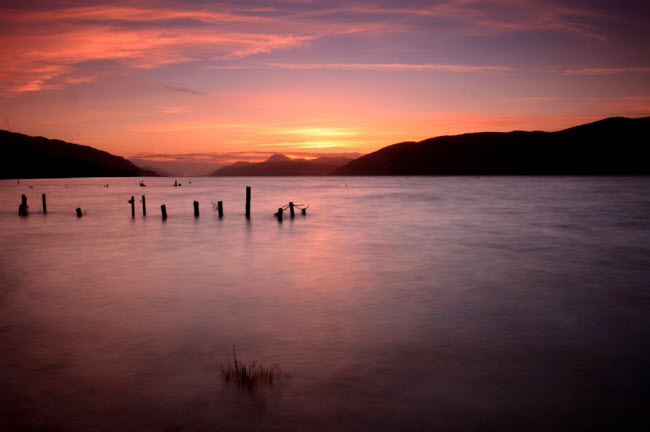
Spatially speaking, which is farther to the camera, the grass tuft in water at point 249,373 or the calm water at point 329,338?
the grass tuft in water at point 249,373

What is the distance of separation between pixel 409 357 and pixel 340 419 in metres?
2.48

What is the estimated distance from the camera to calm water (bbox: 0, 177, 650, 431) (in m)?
5.89

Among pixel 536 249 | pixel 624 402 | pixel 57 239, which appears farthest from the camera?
pixel 57 239

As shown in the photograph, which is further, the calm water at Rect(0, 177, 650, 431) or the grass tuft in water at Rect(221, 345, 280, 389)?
the grass tuft in water at Rect(221, 345, 280, 389)

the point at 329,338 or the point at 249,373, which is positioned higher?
the point at 249,373

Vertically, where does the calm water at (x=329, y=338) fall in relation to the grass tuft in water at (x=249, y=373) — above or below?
below

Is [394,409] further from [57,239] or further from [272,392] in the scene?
[57,239]

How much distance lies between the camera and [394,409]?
596 cm

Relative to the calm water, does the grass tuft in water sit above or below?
above

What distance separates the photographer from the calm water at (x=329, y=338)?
5.89 metres

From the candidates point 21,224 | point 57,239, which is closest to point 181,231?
point 57,239

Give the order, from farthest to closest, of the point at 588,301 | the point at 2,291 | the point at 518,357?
the point at 2,291 → the point at 588,301 → the point at 518,357

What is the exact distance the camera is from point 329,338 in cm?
881

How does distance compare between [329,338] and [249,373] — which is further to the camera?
[329,338]
